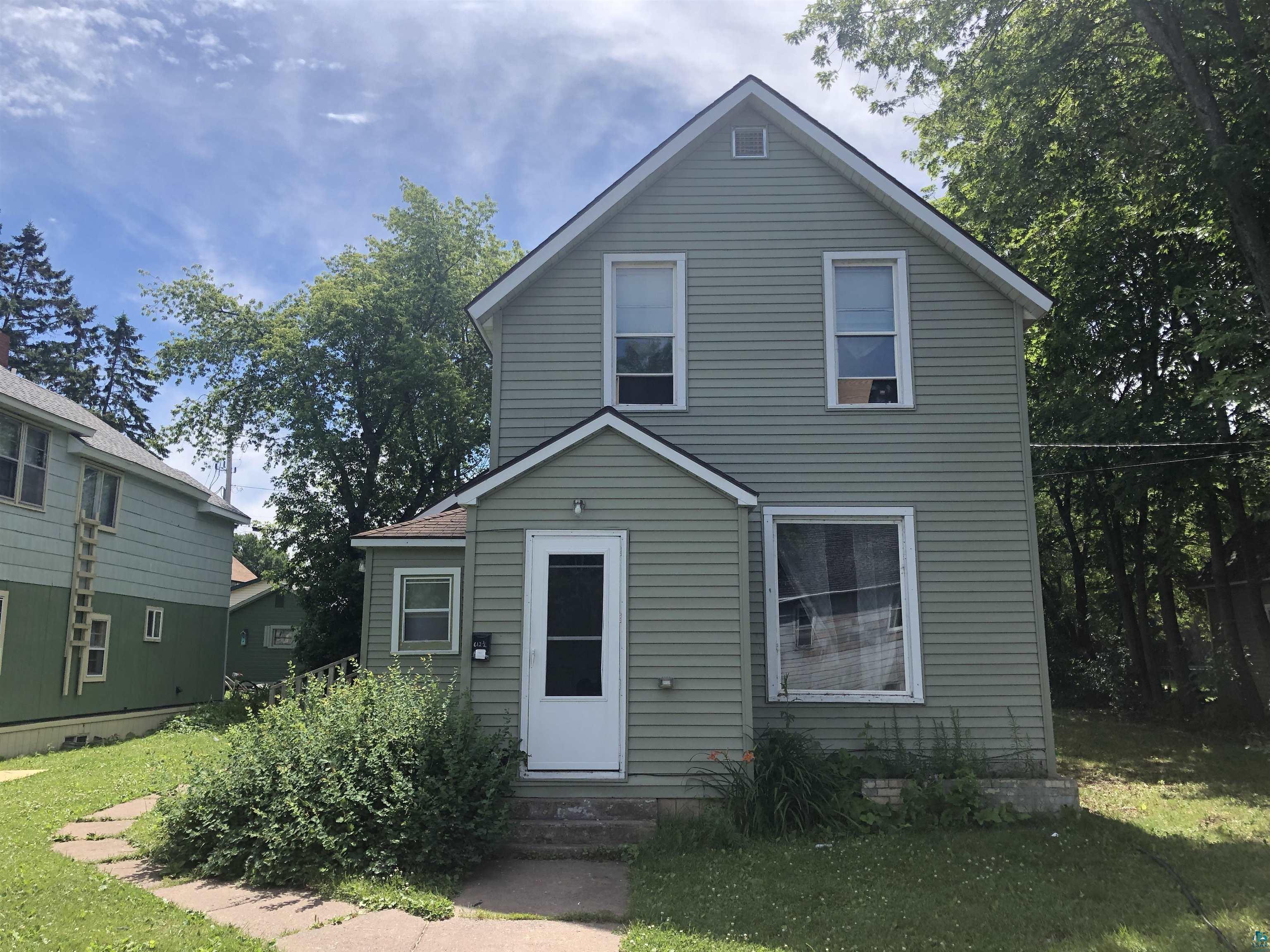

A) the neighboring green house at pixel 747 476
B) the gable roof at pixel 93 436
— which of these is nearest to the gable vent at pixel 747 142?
the neighboring green house at pixel 747 476

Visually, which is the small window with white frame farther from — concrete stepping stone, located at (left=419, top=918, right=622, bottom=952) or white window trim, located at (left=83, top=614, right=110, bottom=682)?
concrete stepping stone, located at (left=419, top=918, right=622, bottom=952)

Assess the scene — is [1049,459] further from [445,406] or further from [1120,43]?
[445,406]

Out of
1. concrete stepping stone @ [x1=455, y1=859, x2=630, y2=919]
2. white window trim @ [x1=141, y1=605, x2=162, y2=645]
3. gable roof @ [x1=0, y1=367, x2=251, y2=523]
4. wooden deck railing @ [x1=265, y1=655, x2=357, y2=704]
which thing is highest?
gable roof @ [x1=0, y1=367, x2=251, y2=523]

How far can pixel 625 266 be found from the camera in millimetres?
9844

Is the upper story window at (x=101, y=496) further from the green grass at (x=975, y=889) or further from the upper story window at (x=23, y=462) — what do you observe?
the green grass at (x=975, y=889)

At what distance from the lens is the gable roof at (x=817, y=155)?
30.6 feet

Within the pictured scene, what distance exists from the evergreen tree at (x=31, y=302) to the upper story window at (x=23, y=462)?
27921mm

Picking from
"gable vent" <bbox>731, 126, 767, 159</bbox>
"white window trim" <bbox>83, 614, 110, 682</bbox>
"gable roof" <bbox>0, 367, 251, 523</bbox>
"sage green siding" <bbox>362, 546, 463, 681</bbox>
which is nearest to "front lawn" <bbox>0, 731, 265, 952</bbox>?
"sage green siding" <bbox>362, 546, 463, 681</bbox>

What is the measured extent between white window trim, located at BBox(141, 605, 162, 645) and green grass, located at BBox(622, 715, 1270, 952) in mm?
14354

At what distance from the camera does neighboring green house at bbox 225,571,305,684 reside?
33.7 metres

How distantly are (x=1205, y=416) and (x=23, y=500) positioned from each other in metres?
18.9

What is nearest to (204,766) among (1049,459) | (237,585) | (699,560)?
(699,560)

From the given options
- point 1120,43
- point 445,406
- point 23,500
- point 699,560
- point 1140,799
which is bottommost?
point 1140,799

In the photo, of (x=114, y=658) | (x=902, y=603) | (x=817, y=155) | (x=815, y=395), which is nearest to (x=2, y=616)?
(x=114, y=658)
